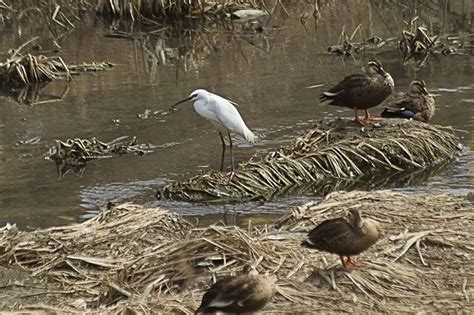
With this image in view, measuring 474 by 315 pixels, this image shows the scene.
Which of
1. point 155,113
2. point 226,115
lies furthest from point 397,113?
point 155,113

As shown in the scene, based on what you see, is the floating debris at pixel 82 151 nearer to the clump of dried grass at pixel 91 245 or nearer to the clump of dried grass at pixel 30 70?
the clump of dried grass at pixel 91 245

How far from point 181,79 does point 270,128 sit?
12.8 feet

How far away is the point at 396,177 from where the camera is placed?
34.6ft

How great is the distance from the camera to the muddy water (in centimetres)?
1005

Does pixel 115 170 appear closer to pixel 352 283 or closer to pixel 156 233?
pixel 156 233

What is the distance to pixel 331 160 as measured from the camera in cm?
1038

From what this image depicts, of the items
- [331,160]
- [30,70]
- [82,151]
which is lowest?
[30,70]

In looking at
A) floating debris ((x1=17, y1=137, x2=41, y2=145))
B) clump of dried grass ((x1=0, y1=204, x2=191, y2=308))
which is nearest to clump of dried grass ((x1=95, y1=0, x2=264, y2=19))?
floating debris ((x1=17, y1=137, x2=41, y2=145))

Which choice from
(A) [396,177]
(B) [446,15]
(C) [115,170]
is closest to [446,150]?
(A) [396,177]

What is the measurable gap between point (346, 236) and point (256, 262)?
0.67 m

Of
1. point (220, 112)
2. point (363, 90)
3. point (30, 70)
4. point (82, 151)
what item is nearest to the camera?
point (220, 112)

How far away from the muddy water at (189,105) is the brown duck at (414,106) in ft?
1.74

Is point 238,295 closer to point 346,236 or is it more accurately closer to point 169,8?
point 346,236

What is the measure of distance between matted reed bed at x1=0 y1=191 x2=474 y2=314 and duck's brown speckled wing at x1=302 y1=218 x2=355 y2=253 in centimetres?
23
